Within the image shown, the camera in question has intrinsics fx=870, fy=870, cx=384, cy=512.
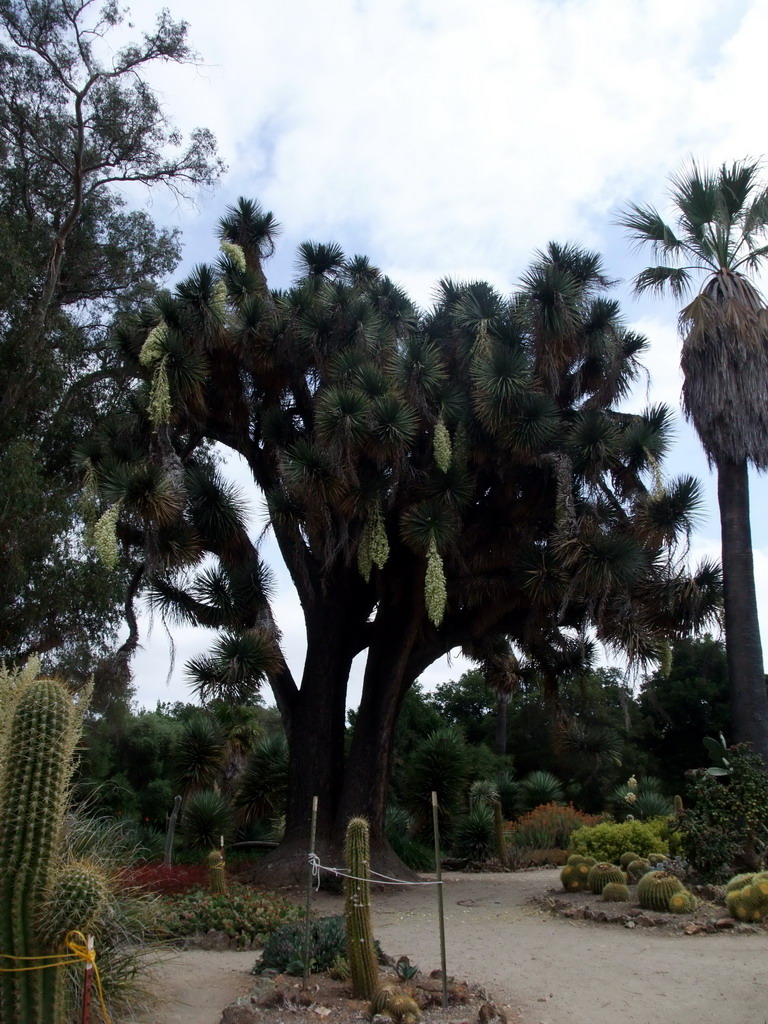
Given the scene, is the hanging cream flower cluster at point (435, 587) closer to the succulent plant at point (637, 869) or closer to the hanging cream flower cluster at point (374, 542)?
the hanging cream flower cluster at point (374, 542)

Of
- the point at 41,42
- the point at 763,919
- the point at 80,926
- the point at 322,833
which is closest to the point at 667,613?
the point at 763,919

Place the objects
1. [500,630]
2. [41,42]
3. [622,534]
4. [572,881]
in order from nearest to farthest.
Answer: [572,881] → [622,534] → [500,630] → [41,42]

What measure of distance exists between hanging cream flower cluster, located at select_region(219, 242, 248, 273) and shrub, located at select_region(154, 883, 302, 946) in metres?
10.3

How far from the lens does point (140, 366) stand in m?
14.1

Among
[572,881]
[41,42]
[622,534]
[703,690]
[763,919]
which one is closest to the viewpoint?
[763,919]

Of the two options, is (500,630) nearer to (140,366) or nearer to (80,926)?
(140,366)

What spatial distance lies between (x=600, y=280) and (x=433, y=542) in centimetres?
605

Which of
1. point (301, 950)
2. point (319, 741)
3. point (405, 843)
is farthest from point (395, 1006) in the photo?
point (405, 843)

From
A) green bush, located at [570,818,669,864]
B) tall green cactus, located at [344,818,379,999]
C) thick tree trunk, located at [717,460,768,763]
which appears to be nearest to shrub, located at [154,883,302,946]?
tall green cactus, located at [344,818,379,999]

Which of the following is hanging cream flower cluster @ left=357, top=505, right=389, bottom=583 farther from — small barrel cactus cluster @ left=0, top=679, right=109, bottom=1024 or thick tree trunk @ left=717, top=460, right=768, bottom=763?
small barrel cactus cluster @ left=0, top=679, right=109, bottom=1024

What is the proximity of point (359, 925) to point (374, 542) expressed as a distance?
274 inches

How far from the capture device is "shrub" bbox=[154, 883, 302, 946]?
8.53 metres

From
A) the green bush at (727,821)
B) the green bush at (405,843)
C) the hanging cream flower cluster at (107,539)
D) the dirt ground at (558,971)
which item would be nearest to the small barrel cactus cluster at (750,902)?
the dirt ground at (558,971)

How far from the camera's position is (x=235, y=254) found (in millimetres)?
15453
